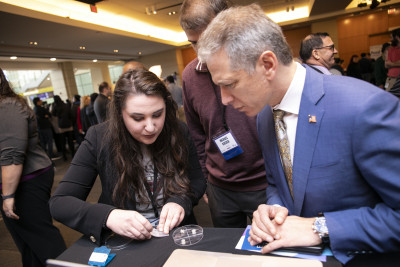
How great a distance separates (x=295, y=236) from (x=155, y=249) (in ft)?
1.52

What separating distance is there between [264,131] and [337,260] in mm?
507

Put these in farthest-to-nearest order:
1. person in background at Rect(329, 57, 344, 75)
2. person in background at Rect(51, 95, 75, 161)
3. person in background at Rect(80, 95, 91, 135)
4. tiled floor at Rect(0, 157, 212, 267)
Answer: person in background at Rect(51, 95, 75, 161) → person in background at Rect(80, 95, 91, 135) → person in background at Rect(329, 57, 344, 75) → tiled floor at Rect(0, 157, 212, 267)

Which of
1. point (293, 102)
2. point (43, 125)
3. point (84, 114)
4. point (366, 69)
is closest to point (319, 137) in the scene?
point (293, 102)

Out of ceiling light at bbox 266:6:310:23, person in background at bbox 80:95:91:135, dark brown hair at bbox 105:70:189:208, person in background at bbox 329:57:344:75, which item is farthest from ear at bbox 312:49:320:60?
ceiling light at bbox 266:6:310:23

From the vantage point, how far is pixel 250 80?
845 mm

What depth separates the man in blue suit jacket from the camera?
0.70 m

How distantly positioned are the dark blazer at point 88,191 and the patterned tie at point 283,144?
1.67 feet

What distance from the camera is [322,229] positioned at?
76 centimetres

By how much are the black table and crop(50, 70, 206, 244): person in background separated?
0.16m

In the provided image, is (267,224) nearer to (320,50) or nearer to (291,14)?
(320,50)

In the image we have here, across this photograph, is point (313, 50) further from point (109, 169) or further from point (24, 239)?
point (24, 239)

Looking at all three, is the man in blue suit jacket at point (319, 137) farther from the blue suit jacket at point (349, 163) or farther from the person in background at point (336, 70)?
the person in background at point (336, 70)

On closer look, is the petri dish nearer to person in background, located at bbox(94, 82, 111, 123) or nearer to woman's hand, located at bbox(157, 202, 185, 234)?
woman's hand, located at bbox(157, 202, 185, 234)

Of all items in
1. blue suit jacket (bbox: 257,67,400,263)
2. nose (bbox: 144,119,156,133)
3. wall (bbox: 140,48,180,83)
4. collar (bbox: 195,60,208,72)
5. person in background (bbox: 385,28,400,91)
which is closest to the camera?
blue suit jacket (bbox: 257,67,400,263)
